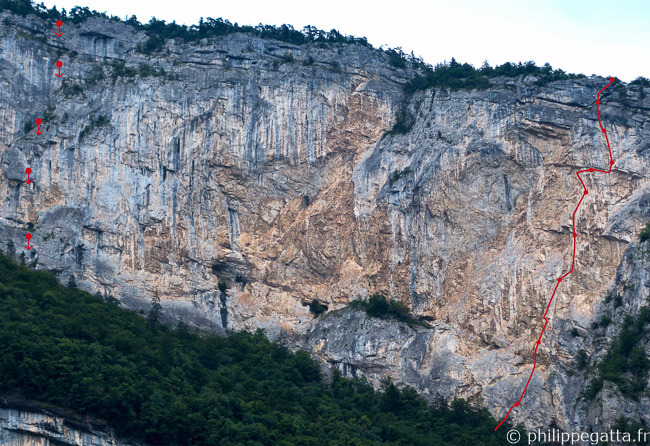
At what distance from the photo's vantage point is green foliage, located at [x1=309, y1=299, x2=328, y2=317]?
178 feet

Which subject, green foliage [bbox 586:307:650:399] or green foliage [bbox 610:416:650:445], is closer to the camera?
green foliage [bbox 610:416:650:445]

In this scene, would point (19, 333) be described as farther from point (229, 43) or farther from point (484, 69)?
point (484, 69)

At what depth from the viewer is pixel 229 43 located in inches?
2304

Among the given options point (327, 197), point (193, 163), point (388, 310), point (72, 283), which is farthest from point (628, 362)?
point (72, 283)

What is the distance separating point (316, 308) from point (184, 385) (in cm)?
980

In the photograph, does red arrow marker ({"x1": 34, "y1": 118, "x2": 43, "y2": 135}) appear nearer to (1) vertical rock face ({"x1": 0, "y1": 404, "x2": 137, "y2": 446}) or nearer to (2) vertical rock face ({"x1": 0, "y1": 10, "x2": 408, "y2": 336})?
(2) vertical rock face ({"x1": 0, "y1": 10, "x2": 408, "y2": 336})

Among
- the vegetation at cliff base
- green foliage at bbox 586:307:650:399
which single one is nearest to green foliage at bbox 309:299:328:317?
the vegetation at cliff base

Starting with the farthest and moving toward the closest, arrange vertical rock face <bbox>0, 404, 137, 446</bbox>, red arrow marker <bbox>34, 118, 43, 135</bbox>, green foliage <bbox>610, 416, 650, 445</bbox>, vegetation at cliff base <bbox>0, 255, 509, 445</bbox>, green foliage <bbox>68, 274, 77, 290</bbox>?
red arrow marker <bbox>34, 118, 43, 135</bbox> < green foliage <bbox>68, 274, 77, 290</bbox> < green foliage <bbox>610, 416, 650, 445</bbox> < vegetation at cliff base <bbox>0, 255, 509, 445</bbox> < vertical rock face <bbox>0, 404, 137, 446</bbox>

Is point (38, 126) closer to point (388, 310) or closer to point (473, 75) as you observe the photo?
point (388, 310)

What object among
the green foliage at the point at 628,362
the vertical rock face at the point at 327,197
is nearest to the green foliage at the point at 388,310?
the vertical rock face at the point at 327,197

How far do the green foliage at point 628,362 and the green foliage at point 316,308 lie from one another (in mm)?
12154

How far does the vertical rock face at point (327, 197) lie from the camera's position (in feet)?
169

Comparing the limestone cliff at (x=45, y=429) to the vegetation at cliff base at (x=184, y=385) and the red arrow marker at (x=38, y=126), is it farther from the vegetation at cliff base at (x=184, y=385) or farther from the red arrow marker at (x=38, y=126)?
the red arrow marker at (x=38, y=126)

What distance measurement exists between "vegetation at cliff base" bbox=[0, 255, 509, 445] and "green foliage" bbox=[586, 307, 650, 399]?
4.46 meters
